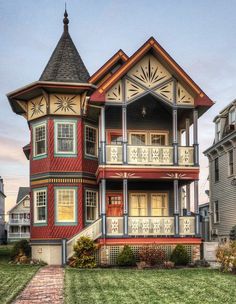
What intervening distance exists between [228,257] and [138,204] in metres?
8.28

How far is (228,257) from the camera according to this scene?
19672 mm

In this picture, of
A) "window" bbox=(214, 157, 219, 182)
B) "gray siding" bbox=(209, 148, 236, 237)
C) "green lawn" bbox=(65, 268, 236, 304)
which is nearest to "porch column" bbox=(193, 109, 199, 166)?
"green lawn" bbox=(65, 268, 236, 304)

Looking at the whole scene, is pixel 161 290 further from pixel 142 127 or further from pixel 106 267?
pixel 142 127

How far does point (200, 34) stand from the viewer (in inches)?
915

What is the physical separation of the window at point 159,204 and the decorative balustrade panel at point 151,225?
3518mm

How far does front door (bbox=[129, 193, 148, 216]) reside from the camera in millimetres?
27078

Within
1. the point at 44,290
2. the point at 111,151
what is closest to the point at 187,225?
the point at 111,151

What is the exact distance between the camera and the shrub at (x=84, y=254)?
22.0 m

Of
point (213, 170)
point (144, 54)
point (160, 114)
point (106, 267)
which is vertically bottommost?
point (106, 267)

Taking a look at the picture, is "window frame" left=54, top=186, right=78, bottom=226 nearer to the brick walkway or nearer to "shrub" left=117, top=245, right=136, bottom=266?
"shrub" left=117, top=245, right=136, bottom=266

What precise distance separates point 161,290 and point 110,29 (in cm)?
1408

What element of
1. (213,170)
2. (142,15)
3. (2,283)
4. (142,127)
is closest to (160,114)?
(142,127)

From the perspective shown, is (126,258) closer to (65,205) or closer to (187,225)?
(187,225)

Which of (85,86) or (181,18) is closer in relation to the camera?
(181,18)
